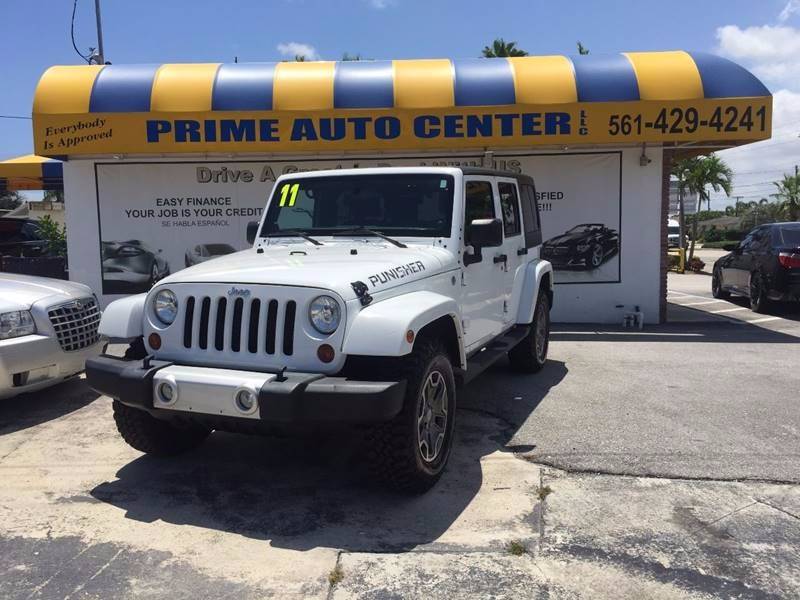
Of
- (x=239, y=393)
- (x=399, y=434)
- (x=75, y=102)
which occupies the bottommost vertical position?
(x=399, y=434)

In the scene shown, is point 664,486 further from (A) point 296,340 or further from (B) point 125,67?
(B) point 125,67

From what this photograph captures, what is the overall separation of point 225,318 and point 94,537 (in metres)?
1.31

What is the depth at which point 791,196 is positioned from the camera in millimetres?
43188

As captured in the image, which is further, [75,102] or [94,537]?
[75,102]

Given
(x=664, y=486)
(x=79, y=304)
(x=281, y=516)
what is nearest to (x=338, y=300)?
(x=281, y=516)

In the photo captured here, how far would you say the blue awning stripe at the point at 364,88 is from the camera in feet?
30.7

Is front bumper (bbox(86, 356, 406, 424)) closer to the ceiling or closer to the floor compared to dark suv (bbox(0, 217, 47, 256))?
closer to the floor

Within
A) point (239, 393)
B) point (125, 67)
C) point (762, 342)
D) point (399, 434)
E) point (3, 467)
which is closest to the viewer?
point (239, 393)

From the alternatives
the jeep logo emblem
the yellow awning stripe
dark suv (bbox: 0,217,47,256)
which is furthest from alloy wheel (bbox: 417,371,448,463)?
dark suv (bbox: 0,217,47,256)

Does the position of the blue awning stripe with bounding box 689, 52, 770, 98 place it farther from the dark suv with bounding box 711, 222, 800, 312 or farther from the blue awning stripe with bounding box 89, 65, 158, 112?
the blue awning stripe with bounding box 89, 65, 158, 112

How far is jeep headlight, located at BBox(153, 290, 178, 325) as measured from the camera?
12.9ft

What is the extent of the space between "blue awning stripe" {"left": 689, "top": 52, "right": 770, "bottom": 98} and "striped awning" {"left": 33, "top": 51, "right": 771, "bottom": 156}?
1cm

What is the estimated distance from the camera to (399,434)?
3.63m

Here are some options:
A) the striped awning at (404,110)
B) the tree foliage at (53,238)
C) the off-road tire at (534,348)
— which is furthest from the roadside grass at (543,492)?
the tree foliage at (53,238)
